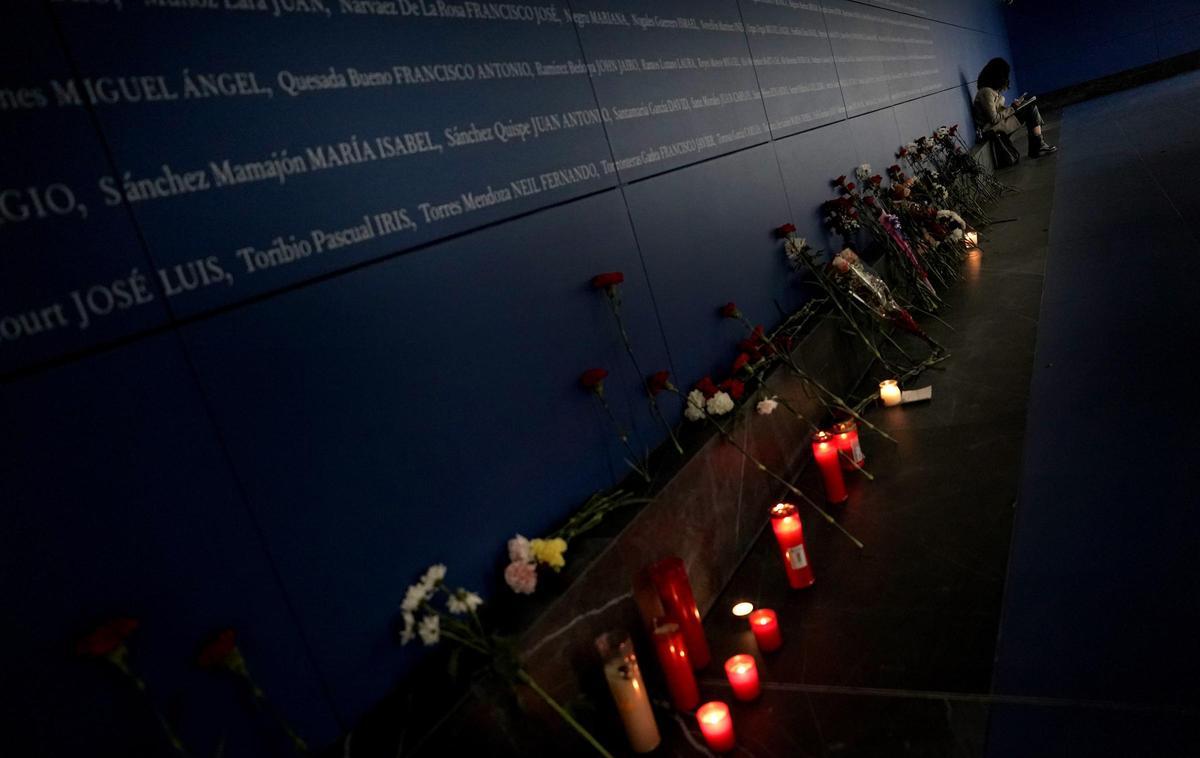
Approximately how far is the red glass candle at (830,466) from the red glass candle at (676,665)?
3.67ft

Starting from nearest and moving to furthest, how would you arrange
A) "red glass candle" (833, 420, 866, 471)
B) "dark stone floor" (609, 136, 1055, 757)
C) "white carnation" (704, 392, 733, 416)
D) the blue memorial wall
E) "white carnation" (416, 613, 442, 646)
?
the blue memorial wall → "white carnation" (416, 613, 442, 646) → "dark stone floor" (609, 136, 1055, 757) → "white carnation" (704, 392, 733, 416) → "red glass candle" (833, 420, 866, 471)

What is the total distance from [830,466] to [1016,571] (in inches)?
31.1

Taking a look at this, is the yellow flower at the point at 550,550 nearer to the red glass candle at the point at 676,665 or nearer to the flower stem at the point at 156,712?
the red glass candle at the point at 676,665

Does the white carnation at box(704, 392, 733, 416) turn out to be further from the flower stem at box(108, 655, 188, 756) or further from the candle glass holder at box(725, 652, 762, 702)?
the flower stem at box(108, 655, 188, 756)

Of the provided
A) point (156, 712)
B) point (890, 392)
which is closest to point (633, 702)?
point (156, 712)

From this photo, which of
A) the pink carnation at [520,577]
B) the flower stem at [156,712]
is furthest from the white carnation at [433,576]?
the flower stem at [156,712]

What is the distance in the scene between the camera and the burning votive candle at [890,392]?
3.79m

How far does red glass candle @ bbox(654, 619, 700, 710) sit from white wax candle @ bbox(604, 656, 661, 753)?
11 cm

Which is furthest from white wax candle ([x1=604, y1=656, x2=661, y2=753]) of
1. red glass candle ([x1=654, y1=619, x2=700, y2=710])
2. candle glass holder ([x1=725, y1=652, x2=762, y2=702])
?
candle glass holder ([x1=725, y1=652, x2=762, y2=702])

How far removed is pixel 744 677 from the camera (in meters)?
2.02

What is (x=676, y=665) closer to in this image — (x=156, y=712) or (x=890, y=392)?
(x=156, y=712)

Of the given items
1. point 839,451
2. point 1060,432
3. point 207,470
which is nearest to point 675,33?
point 839,451

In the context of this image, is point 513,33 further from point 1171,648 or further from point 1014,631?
point 1171,648

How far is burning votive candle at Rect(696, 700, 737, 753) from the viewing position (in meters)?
1.87
